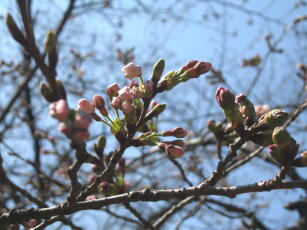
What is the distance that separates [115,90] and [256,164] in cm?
674

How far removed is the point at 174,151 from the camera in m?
1.34

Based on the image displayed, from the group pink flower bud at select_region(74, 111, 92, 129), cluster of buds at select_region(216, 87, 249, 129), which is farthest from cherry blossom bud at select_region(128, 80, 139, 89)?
pink flower bud at select_region(74, 111, 92, 129)

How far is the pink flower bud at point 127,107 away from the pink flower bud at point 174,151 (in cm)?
24

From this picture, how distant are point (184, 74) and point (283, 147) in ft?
1.44

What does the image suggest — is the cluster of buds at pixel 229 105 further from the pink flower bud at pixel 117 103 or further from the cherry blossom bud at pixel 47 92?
the cherry blossom bud at pixel 47 92

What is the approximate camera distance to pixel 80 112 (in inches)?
35.1

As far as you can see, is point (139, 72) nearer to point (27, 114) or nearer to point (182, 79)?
point (182, 79)

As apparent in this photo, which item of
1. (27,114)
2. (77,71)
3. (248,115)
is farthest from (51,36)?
(27,114)

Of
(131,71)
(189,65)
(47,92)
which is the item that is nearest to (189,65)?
(189,65)

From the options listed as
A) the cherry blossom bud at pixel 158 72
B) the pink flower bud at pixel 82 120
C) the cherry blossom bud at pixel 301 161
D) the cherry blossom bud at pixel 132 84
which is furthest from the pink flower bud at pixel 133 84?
the cherry blossom bud at pixel 301 161

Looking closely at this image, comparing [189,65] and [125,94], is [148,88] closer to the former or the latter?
[125,94]

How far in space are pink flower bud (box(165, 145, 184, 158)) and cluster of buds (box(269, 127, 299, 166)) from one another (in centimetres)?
36

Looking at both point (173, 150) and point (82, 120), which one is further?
point (173, 150)

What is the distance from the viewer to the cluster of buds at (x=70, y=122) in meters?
0.85
